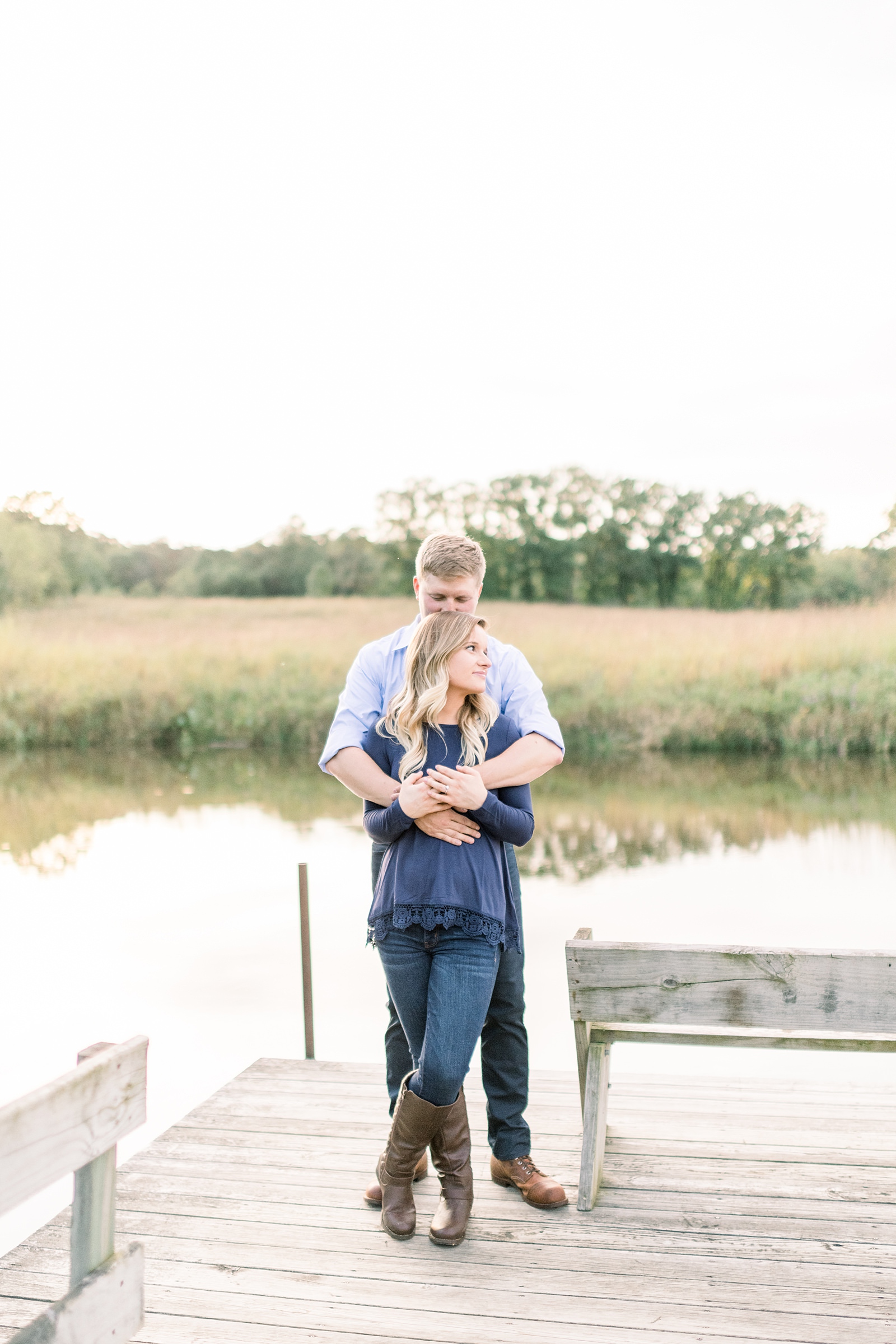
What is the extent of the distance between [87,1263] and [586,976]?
1.29 metres

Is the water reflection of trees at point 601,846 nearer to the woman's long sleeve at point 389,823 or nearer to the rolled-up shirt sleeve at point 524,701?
the rolled-up shirt sleeve at point 524,701

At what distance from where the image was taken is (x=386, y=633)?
1950cm

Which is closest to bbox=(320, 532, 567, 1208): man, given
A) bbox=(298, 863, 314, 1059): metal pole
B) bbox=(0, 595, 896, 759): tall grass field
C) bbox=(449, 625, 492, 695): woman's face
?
bbox=(449, 625, 492, 695): woman's face

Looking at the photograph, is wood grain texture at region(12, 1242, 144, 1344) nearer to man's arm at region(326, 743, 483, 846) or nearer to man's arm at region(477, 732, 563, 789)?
man's arm at region(326, 743, 483, 846)

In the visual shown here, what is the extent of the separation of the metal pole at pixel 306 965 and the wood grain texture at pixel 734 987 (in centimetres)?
172

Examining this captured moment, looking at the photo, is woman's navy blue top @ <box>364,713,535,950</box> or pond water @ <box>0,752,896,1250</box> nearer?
woman's navy blue top @ <box>364,713,535,950</box>

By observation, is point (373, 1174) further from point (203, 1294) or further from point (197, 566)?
point (197, 566)

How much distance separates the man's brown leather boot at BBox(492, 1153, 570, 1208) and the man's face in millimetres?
1331

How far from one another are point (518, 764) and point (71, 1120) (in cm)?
132

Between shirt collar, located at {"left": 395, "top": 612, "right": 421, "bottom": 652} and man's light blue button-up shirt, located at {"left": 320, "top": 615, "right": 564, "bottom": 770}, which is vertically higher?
shirt collar, located at {"left": 395, "top": 612, "right": 421, "bottom": 652}

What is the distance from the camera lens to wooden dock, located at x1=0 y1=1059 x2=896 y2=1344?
7.32 feet

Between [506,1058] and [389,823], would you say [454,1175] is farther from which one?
[389,823]

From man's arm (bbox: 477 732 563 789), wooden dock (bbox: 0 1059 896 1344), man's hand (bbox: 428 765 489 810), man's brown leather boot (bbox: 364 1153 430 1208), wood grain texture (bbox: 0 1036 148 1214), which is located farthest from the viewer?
man's brown leather boot (bbox: 364 1153 430 1208)

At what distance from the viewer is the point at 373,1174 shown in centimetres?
295
